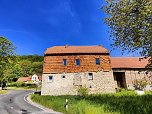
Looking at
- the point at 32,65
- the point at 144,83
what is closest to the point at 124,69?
the point at 144,83

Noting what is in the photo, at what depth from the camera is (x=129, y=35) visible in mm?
18906

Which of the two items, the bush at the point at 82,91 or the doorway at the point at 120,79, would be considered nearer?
the bush at the point at 82,91

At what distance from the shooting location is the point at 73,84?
135ft

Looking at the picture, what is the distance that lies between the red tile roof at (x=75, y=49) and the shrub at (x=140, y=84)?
1081 cm

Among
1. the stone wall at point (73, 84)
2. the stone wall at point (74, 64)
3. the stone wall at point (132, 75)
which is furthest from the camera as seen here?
the stone wall at point (132, 75)

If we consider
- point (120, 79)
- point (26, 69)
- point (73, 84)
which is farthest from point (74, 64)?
point (26, 69)

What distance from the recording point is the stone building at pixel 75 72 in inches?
1617

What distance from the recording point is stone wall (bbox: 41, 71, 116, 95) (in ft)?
134

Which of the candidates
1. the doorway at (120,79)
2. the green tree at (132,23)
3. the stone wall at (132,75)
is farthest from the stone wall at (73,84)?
the green tree at (132,23)

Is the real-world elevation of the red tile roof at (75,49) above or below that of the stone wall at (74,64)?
above

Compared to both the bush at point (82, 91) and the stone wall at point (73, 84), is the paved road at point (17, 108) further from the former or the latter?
the bush at point (82, 91)

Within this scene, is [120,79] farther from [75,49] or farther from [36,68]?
[36,68]

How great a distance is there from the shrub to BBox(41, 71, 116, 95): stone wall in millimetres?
9264

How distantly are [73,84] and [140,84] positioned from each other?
51.8 feet
